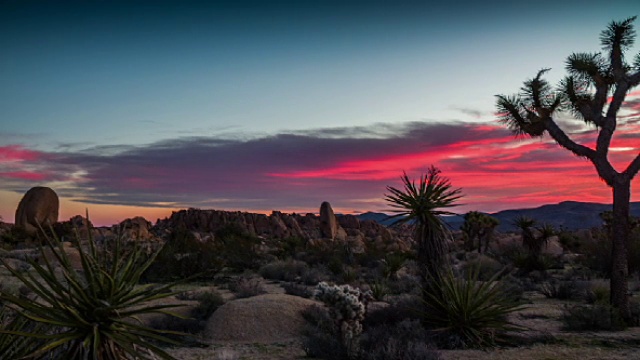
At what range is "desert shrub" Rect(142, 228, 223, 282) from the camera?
23875 mm

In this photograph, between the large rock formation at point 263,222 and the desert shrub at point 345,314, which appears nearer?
the desert shrub at point 345,314

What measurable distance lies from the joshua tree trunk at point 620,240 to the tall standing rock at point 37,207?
46580 mm

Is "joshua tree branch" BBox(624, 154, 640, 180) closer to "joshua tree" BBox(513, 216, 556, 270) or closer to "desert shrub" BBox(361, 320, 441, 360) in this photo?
"desert shrub" BBox(361, 320, 441, 360)

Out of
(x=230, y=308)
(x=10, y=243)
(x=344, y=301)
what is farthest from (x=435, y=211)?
(x=10, y=243)

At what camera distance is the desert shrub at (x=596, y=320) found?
13.0 meters

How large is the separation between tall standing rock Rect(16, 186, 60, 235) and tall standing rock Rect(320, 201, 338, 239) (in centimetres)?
3470

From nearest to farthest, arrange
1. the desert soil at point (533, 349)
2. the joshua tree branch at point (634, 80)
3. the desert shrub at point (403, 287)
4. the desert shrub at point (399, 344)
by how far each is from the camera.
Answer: the desert shrub at point (399, 344)
the desert soil at point (533, 349)
the joshua tree branch at point (634, 80)
the desert shrub at point (403, 287)

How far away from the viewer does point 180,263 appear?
24625 millimetres

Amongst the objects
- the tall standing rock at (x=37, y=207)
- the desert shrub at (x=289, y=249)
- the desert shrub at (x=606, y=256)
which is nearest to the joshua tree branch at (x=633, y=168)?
the desert shrub at (x=606, y=256)

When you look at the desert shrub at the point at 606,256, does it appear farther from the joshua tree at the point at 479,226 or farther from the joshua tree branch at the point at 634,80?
the joshua tree at the point at 479,226

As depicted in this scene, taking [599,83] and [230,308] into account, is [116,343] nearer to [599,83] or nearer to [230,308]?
[230,308]

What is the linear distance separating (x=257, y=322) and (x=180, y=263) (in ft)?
40.2

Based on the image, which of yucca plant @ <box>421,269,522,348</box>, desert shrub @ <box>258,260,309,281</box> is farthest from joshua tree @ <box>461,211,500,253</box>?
yucca plant @ <box>421,269,522,348</box>

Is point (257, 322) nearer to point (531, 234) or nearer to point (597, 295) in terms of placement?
point (597, 295)
